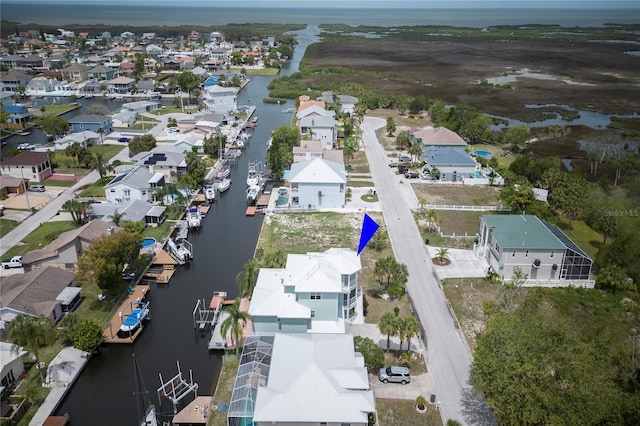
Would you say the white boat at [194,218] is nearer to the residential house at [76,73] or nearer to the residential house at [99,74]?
the residential house at [99,74]

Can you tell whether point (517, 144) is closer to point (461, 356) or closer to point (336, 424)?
point (461, 356)

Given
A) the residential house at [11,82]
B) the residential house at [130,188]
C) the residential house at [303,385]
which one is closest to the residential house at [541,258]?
the residential house at [303,385]

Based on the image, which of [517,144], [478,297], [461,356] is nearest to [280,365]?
[461,356]

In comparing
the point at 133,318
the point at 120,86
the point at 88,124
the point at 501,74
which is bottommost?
the point at 133,318

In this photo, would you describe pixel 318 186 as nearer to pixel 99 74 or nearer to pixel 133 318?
pixel 133 318

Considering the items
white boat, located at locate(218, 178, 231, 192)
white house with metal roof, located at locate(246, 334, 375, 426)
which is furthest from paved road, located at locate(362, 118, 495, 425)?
white boat, located at locate(218, 178, 231, 192)

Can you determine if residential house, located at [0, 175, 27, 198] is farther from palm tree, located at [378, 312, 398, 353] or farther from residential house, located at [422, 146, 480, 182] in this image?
residential house, located at [422, 146, 480, 182]

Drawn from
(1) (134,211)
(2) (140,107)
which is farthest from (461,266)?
(2) (140,107)
